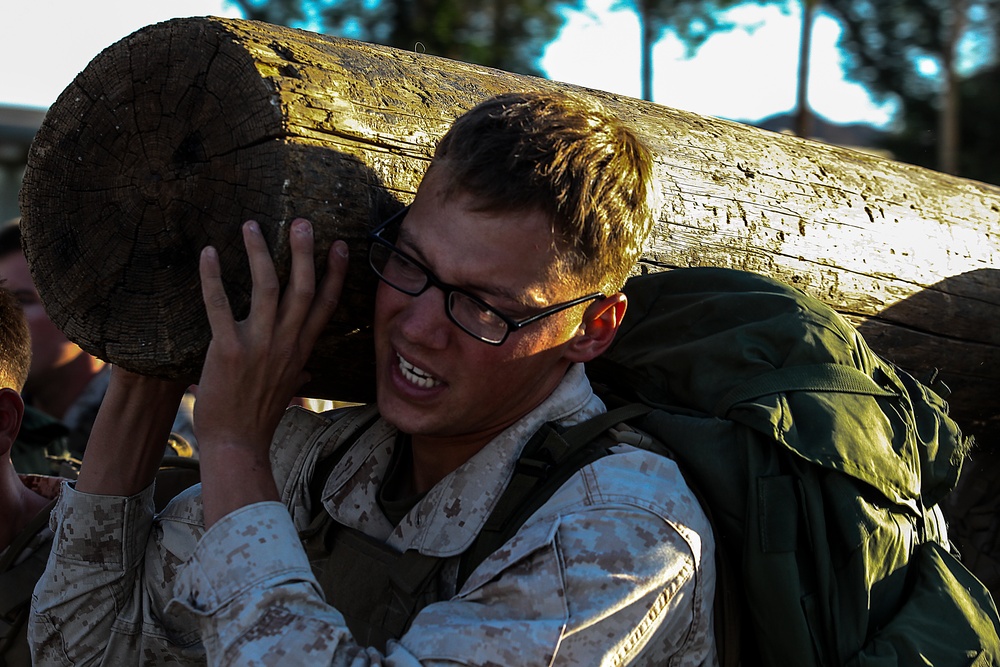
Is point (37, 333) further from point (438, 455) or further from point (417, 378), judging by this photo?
point (417, 378)

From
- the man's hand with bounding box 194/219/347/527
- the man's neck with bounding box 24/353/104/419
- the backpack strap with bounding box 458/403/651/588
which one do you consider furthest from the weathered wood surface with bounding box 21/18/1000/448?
the man's neck with bounding box 24/353/104/419

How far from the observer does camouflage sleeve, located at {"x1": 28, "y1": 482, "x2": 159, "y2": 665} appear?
8.15 feet

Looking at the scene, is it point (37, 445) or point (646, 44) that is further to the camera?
point (646, 44)

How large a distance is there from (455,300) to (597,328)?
374 millimetres

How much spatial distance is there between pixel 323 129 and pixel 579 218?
53 cm

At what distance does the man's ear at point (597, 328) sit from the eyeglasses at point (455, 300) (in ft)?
0.43

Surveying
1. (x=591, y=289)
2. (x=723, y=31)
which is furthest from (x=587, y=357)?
(x=723, y=31)

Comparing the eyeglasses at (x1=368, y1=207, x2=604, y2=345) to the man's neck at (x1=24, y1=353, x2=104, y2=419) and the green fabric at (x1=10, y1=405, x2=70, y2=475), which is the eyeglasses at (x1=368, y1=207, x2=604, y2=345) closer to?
the green fabric at (x1=10, y1=405, x2=70, y2=475)

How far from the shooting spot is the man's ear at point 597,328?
7.60 ft

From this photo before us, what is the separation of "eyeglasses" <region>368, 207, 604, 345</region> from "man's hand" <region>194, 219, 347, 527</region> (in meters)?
0.15

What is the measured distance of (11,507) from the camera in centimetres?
315

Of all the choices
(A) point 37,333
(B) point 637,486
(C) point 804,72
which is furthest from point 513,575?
(C) point 804,72

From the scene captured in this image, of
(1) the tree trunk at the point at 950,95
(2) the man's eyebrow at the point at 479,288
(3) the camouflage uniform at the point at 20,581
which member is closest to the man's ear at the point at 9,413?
(3) the camouflage uniform at the point at 20,581

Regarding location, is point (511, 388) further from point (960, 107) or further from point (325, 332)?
point (960, 107)
